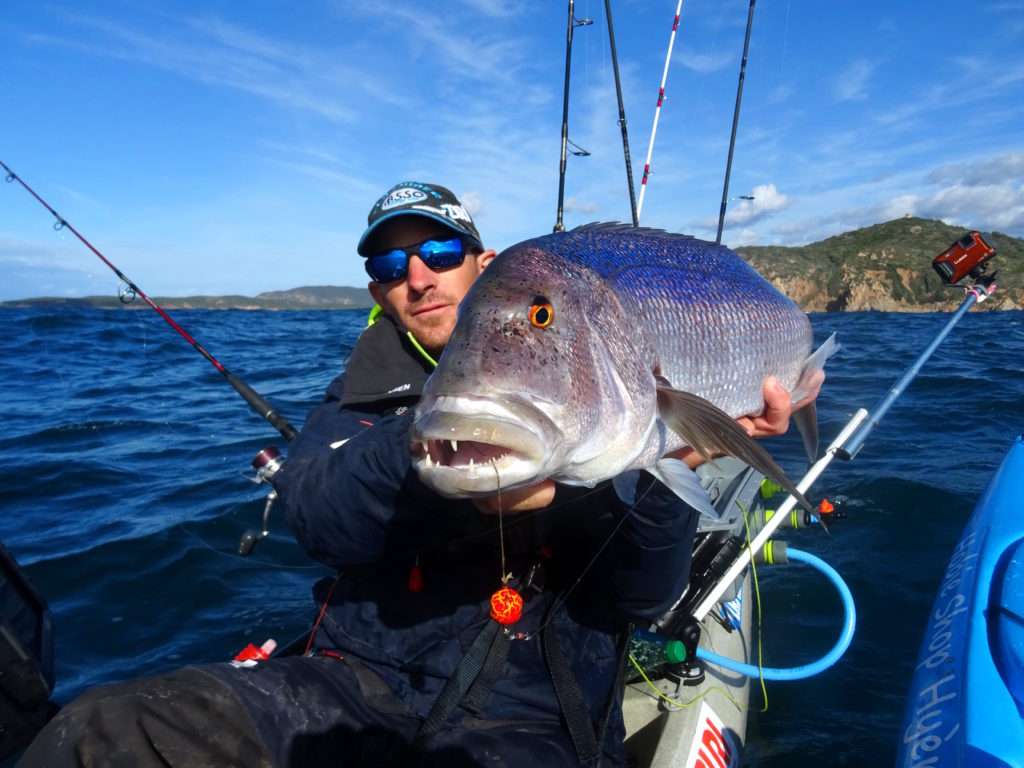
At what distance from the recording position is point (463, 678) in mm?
2104

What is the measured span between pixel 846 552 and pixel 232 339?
24.3 meters

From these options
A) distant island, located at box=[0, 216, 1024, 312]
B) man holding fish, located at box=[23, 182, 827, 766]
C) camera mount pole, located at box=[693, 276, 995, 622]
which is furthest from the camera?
distant island, located at box=[0, 216, 1024, 312]

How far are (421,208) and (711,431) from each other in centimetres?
164

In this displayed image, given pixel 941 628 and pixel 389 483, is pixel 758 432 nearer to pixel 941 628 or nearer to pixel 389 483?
pixel 389 483

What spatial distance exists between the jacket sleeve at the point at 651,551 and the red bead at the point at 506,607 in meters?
0.37

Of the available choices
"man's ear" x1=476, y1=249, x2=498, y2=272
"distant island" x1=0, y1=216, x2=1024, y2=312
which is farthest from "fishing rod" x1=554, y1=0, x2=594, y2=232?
"distant island" x1=0, y1=216, x2=1024, y2=312

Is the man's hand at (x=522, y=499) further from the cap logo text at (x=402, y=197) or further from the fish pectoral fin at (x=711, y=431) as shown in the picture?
the cap logo text at (x=402, y=197)

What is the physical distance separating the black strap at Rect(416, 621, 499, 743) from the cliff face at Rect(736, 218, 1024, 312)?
130 ft

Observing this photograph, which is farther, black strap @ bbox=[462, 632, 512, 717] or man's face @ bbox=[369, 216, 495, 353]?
man's face @ bbox=[369, 216, 495, 353]

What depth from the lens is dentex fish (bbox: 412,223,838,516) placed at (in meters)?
1.24

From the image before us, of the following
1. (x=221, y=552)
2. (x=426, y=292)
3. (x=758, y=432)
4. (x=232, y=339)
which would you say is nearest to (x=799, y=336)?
(x=758, y=432)

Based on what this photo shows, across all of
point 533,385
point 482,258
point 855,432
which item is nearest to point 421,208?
point 482,258

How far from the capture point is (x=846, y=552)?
5.50 meters

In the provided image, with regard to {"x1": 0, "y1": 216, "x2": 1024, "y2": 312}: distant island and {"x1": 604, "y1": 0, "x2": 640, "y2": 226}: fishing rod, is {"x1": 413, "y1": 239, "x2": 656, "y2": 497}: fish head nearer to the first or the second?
{"x1": 604, "y1": 0, "x2": 640, "y2": 226}: fishing rod
